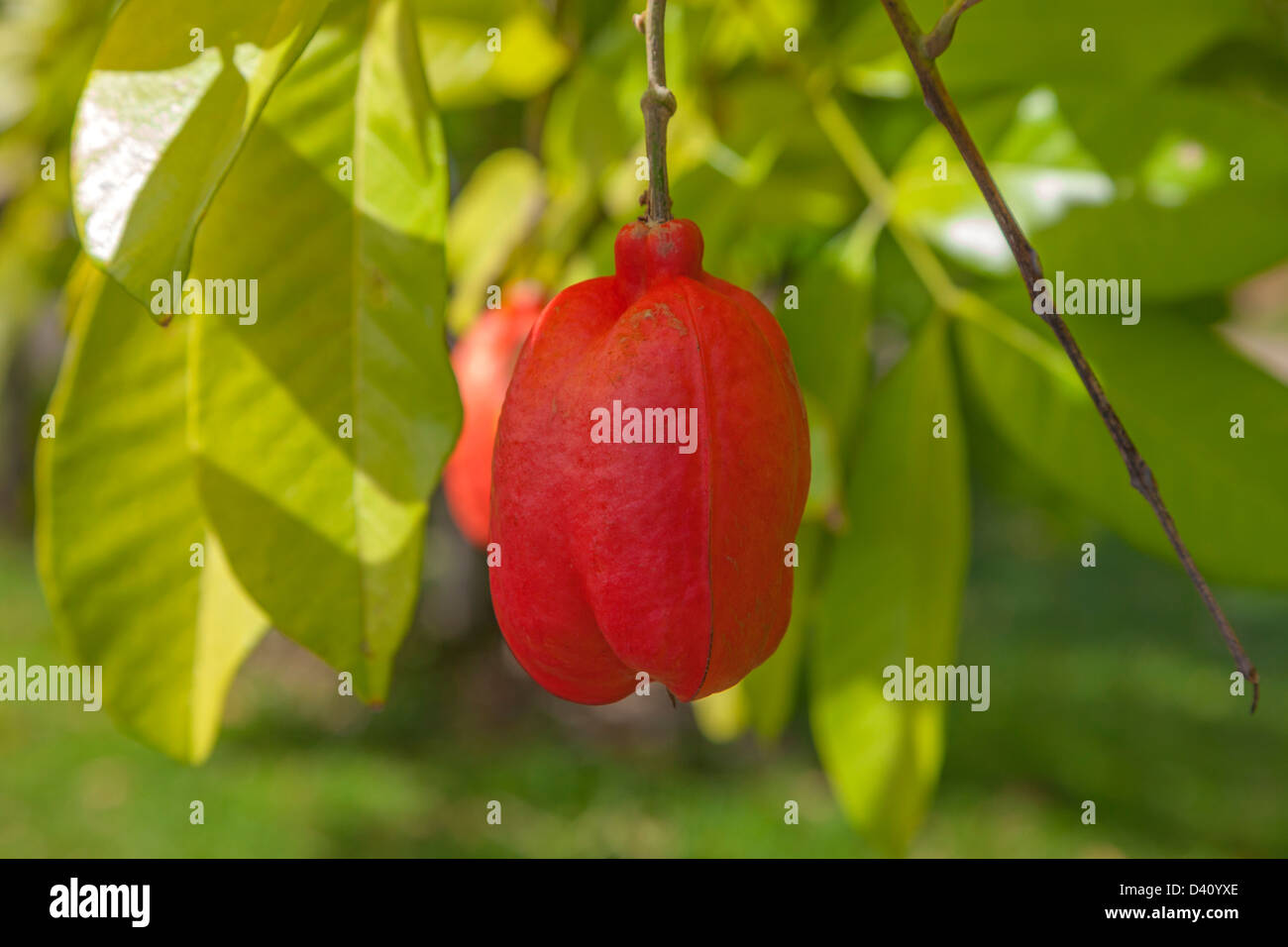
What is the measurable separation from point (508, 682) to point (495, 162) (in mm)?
3365

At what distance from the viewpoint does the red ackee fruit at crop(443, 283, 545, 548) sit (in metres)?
1.04

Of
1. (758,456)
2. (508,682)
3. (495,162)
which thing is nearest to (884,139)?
(495,162)

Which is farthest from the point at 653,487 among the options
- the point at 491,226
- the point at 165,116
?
the point at 491,226

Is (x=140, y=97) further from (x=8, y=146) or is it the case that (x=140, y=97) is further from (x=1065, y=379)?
(x=8, y=146)

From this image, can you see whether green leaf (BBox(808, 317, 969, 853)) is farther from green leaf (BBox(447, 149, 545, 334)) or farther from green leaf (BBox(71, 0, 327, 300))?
green leaf (BBox(71, 0, 327, 300))

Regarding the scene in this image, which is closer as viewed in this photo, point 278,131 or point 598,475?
point 598,475

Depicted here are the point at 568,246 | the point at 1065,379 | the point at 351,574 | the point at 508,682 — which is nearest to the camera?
the point at 351,574

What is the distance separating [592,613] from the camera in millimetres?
522

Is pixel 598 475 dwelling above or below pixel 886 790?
above

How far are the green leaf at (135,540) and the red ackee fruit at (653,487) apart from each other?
1.04 feet

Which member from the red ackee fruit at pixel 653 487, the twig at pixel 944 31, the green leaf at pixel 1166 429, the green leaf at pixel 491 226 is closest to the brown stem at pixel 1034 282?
the twig at pixel 944 31

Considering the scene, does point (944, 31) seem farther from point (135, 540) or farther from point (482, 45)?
point (482, 45)

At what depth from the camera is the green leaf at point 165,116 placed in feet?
1.68

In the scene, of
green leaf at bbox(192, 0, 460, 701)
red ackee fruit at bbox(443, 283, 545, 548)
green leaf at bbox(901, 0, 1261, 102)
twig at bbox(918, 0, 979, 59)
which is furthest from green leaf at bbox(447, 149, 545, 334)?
twig at bbox(918, 0, 979, 59)
